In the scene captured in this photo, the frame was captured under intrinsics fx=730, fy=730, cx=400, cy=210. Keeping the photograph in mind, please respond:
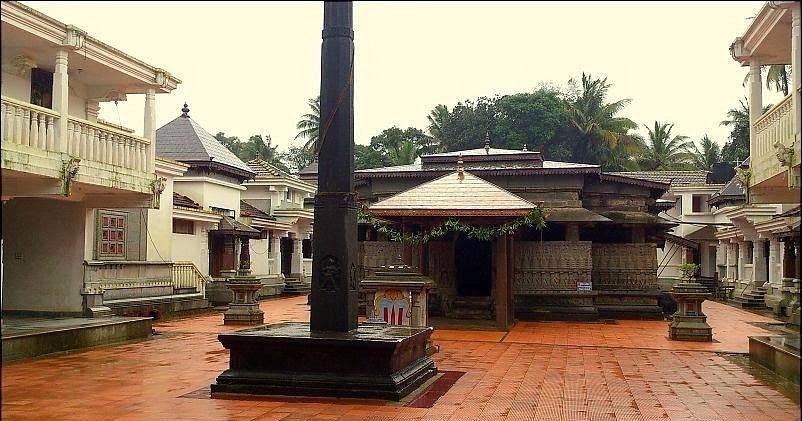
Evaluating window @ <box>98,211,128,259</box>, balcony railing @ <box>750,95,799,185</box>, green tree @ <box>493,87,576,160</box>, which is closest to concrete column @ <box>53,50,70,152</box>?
window @ <box>98,211,128,259</box>

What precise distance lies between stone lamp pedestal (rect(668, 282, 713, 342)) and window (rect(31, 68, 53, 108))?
13.1 m

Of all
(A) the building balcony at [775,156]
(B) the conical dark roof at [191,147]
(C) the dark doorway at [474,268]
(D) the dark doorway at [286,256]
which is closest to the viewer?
(A) the building balcony at [775,156]

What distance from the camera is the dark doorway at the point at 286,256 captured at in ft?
113

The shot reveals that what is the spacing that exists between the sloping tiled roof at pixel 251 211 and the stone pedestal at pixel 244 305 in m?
10.8

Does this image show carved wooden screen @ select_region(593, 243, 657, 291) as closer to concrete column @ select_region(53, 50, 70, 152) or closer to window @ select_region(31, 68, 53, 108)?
concrete column @ select_region(53, 50, 70, 152)

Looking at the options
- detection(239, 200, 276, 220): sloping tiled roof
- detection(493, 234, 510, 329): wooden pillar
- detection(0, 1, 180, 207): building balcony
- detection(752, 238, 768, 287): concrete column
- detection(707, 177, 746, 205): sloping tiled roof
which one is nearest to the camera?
detection(0, 1, 180, 207): building balcony

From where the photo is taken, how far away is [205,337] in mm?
14531

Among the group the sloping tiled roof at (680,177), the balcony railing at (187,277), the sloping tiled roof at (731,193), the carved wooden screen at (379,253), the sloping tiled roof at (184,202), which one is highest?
the sloping tiled roof at (680,177)

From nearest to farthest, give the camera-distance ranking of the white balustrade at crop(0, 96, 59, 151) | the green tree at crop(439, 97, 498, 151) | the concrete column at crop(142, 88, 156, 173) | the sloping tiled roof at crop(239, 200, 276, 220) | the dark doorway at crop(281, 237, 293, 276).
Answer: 1. the white balustrade at crop(0, 96, 59, 151)
2. the concrete column at crop(142, 88, 156, 173)
3. the sloping tiled roof at crop(239, 200, 276, 220)
4. the dark doorway at crop(281, 237, 293, 276)
5. the green tree at crop(439, 97, 498, 151)

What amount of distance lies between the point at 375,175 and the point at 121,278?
7.87 m

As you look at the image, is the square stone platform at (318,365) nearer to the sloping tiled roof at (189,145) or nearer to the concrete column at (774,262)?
the sloping tiled roof at (189,145)

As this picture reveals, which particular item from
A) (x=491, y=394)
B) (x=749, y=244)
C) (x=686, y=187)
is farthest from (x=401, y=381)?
(x=686, y=187)

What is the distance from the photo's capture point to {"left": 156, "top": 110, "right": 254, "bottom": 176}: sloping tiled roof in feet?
81.8

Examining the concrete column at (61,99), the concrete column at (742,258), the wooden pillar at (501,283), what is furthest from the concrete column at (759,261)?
the concrete column at (61,99)
